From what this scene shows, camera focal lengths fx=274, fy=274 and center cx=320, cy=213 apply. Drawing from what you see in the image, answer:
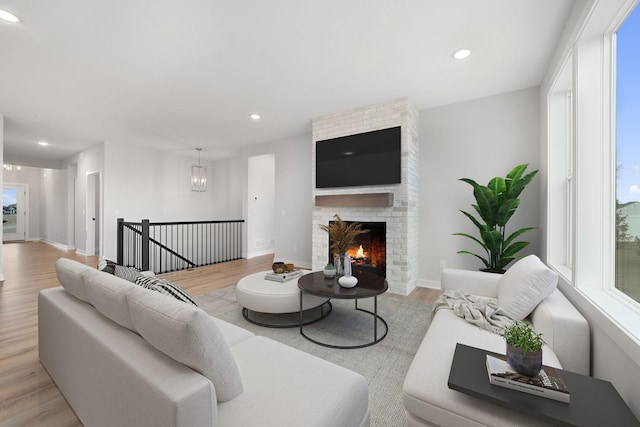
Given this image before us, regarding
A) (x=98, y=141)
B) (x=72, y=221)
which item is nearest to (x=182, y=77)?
(x=98, y=141)

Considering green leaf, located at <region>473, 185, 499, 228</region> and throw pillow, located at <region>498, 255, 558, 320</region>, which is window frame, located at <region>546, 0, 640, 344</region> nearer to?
throw pillow, located at <region>498, 255, 558, 320</region>

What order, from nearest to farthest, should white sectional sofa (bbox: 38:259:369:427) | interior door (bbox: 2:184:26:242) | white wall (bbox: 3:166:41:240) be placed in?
white sectional sofa (bbox: 38:259:369:427)
interior door (bbox: 2:184:26:242)
white wall (bbox: 3:166:41:240)

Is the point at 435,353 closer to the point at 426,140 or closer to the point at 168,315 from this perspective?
the point at 168,315

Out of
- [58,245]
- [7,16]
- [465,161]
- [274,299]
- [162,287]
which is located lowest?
[58,245]

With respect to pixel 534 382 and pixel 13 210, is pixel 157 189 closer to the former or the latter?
pixel 13 210

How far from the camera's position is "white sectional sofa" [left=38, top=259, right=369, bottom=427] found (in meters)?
0.88

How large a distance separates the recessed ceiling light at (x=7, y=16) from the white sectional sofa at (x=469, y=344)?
3.66 metres

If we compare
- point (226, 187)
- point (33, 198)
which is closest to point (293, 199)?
point (226, 187)

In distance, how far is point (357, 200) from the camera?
4.03 meters

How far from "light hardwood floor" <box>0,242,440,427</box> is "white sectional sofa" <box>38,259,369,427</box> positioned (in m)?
0.36

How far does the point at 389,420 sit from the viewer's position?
59.1 inches

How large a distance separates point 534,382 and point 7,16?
158 inches

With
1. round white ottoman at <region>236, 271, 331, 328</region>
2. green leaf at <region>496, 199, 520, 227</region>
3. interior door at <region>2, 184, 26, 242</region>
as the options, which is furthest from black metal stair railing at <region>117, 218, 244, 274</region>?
interior door at <region>2, 184, 26, 242</region>

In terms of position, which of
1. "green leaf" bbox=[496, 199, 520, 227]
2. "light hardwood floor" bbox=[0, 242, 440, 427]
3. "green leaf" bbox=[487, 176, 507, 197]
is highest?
"green leaf" bbox=[487, 176, 507, 197]
